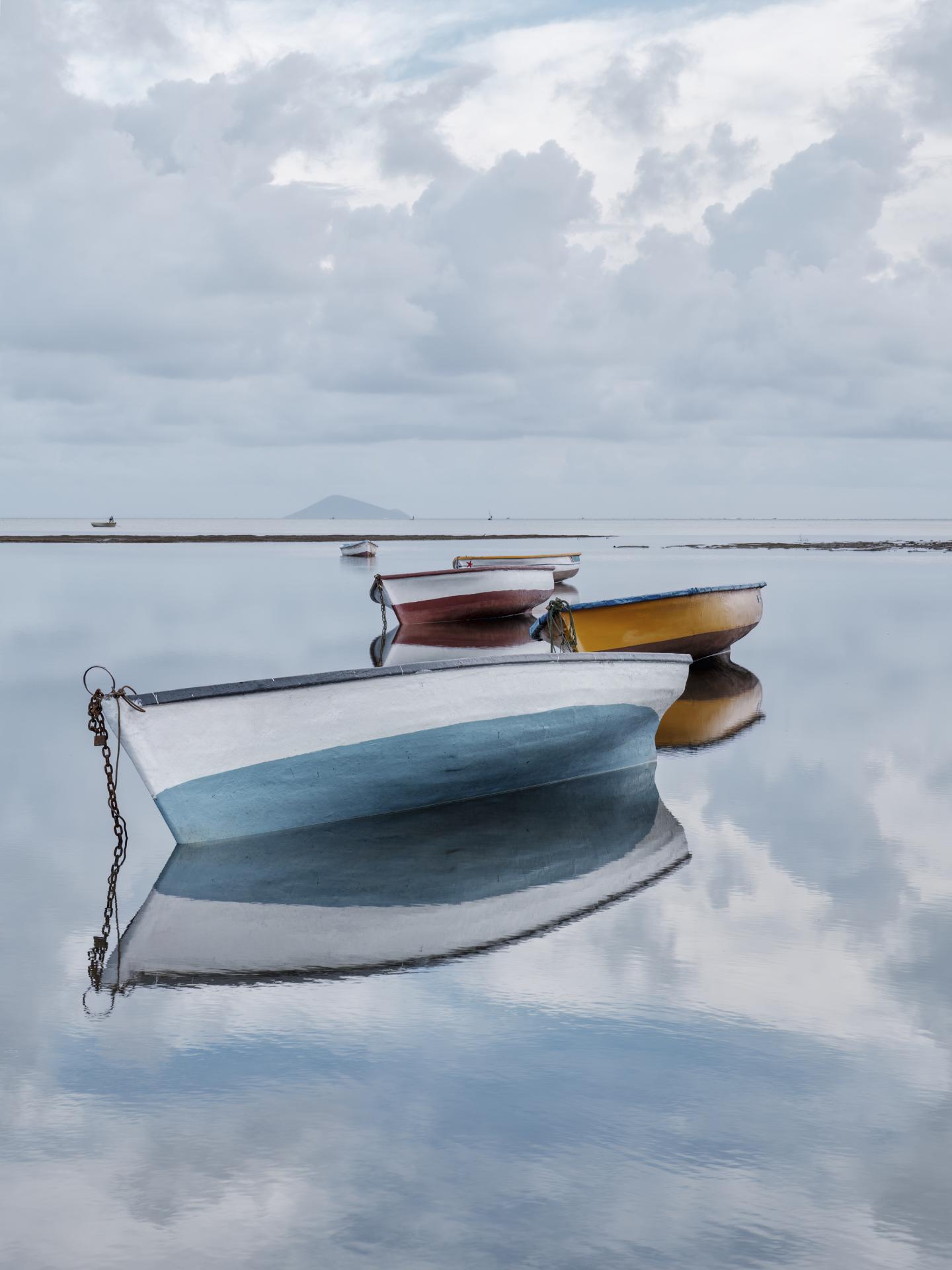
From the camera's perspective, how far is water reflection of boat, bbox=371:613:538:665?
853 inches

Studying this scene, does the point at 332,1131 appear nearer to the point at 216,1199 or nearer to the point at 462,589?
the point at 216,1199

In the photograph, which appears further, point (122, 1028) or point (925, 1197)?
point (122, 1028)

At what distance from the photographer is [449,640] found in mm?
24781

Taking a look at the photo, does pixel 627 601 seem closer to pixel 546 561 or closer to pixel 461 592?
pixel 461 592

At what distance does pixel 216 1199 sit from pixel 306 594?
35759 millimetres

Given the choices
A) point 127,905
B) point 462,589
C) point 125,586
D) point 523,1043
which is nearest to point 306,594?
point 125,586

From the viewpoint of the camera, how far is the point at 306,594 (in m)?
39.2

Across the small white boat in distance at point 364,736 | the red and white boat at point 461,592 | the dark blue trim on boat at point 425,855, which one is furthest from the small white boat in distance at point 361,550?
the dark blue trim on boat at point 425,855

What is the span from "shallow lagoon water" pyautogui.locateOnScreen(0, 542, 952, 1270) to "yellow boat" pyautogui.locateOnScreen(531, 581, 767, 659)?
235 inches

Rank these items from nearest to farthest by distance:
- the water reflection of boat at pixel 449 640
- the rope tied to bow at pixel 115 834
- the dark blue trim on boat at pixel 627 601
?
the rope tied to bow at pixel 115 834 → the dark blue trim on boat at pixel 627 601 → the water reflection of boat at pixel 449 640

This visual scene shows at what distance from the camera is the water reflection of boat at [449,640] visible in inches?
853

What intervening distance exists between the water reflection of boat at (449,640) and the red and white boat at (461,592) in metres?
0.32

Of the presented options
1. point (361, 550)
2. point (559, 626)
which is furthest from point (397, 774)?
point (361, 550)

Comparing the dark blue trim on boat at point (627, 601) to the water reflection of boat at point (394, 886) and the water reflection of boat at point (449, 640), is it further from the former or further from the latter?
the water reflection of boat at point (394, 886)
